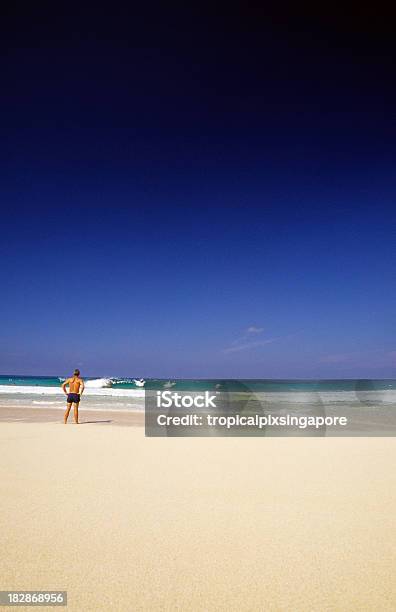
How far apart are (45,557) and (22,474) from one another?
277cm

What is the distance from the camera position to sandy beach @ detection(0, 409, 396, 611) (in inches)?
103

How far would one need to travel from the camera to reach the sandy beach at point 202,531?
2.61m

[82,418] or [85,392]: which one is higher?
[85,392]

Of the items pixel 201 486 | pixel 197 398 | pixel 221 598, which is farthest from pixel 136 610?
pixel 197 398

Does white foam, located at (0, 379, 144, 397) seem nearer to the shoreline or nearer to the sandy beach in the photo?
the shoreline

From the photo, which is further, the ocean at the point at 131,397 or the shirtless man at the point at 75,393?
the ocean at the point at 131,397

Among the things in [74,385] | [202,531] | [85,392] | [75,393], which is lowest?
[202,531]

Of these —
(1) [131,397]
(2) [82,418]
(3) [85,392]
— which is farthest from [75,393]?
(3) [85,392]

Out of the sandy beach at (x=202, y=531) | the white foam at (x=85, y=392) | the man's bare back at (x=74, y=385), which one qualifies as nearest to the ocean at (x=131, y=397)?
the white foam at (x=85, y=392)

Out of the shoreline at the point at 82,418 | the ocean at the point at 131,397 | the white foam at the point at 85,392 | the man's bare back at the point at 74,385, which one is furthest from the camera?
the white foam at the point at 85,392

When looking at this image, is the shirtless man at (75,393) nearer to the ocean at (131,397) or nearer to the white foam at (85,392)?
the ocean at (131,397)

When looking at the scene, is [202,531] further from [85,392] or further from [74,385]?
[85,392]

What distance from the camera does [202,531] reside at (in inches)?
139

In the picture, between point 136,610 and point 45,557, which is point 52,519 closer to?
point 45,557
